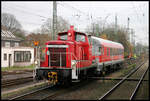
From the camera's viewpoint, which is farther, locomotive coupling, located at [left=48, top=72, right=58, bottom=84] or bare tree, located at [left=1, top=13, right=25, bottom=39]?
bare tree, located at [left=1, top=13, right=25, bottom=39]

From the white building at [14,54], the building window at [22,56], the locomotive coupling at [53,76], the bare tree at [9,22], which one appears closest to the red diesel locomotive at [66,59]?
the locomotive coupling at [53,76]

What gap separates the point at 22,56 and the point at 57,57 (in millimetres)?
22309

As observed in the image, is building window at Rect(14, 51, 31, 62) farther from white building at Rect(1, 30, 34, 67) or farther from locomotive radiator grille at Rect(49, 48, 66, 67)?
locomotive radiator grille at Rect(49, 48, 66, 67)

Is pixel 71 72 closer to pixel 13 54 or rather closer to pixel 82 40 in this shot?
pixel 82 40

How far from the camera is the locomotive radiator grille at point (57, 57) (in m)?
10.6

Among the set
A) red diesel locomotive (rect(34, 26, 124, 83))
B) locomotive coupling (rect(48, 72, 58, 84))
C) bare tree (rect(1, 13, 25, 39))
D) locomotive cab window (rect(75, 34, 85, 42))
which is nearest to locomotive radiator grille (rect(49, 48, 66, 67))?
red diesel locomotive (rect(34, 26, 124, 83))

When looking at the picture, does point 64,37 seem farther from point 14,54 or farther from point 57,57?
point 14,54

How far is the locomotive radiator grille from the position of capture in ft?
34.7

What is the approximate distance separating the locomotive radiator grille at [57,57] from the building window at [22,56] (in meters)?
21.3

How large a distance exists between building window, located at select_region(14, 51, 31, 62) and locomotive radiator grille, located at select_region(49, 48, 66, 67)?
21271 millimetres

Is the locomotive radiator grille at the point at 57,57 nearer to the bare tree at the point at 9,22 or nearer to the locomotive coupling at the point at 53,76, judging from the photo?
the locomotive coupling at the point at 53,76

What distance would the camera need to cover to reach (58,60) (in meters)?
10.7

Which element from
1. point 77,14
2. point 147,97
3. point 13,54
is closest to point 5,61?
point 13,54

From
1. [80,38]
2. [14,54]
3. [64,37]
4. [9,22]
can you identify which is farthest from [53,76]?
[14,54]
